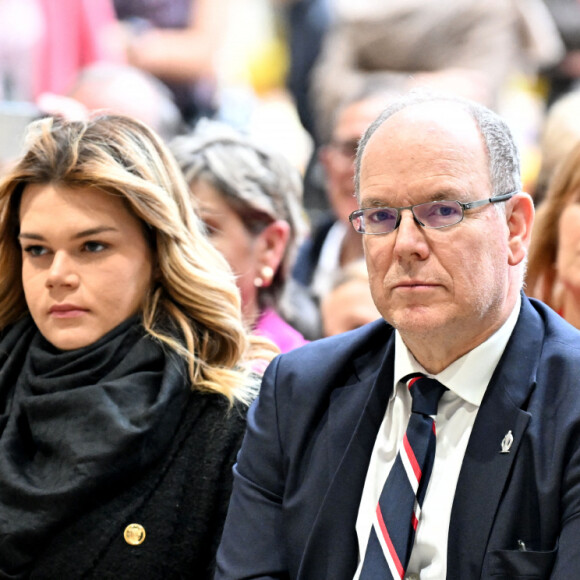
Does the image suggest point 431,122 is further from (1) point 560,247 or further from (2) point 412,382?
(1) point 560,247

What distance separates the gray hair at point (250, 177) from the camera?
341cm

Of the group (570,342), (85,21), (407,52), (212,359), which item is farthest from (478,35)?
(570,342)

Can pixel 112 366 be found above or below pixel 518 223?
below

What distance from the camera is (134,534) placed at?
251cm

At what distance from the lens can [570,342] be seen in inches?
82.4

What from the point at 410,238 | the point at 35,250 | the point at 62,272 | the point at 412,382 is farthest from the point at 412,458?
the point at 35,250

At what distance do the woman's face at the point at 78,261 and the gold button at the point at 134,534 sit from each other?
0.47 meters

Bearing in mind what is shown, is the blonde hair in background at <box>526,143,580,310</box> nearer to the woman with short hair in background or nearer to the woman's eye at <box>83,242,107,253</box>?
the woman with short hair in background

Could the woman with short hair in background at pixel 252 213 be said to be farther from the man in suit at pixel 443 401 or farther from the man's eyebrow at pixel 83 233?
the man in suit at pixel 443 401

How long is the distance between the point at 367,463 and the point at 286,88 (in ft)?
12.9

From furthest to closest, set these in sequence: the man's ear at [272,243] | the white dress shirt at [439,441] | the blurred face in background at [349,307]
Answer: the blurred face in background at [349,307], the man's ear at [272,243], the white dress shirt at [439,441]

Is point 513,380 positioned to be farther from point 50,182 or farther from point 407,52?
point 407,52

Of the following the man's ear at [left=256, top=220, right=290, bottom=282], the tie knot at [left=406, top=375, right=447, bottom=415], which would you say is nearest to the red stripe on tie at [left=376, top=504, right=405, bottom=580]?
the tie knot at [left=406, top=375, right=447, bottom=415]

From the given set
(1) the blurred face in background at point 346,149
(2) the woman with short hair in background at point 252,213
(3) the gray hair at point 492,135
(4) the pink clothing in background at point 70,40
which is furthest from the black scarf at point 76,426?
(4) the pink clothing in background at point 70,40
